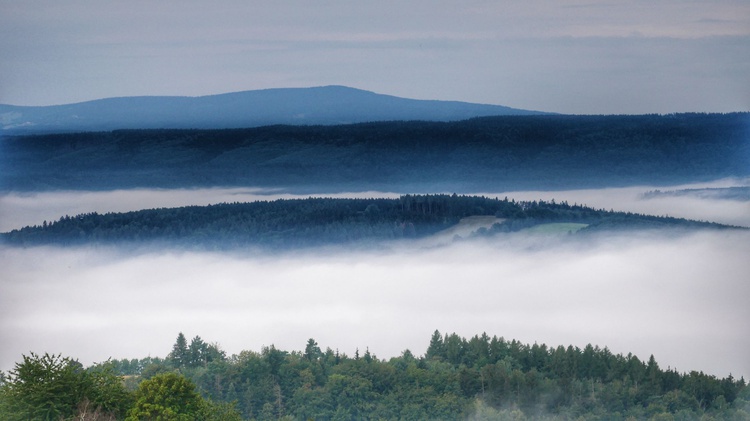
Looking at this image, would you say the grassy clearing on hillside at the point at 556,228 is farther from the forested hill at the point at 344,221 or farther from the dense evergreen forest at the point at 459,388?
the dense evergreen forest at the point at 459,388

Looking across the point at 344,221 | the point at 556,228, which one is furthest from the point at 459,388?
the point at 556,228

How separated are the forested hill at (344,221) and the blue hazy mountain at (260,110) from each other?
492 cm

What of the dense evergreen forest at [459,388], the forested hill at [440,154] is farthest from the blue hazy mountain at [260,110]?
the dense evergreen forest at [459,388]

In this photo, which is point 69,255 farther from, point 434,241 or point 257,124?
point 434,241

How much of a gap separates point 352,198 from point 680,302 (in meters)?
13.9

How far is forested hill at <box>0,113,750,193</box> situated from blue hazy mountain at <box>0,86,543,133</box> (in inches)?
47.8

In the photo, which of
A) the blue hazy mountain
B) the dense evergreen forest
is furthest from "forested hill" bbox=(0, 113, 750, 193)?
the dense evergreen forest

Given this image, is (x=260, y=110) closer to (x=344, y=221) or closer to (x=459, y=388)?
(x=344, y=221)

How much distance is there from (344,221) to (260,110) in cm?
864

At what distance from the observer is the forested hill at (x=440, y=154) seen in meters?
56.1

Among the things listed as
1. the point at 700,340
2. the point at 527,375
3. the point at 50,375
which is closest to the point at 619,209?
the point at 700,340

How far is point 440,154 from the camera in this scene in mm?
57875

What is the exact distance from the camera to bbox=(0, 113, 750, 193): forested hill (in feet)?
184

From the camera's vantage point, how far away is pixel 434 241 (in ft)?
188
